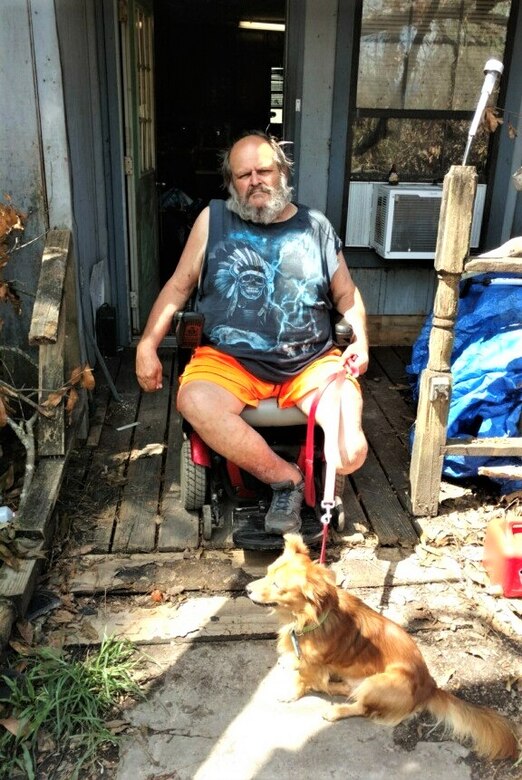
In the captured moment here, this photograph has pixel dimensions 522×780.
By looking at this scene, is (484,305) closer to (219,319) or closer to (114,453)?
(219,319)

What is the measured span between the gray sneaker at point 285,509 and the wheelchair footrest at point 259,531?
0.13 ft

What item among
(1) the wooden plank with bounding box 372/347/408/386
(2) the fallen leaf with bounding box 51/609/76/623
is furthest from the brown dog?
(1) the wooden plank with bounding box 372/347/408/386

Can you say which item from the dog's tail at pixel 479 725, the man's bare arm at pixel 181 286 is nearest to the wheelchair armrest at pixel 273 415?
the man's bare arm at pixel 181 286

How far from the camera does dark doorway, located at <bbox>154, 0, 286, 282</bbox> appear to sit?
29.8 feet

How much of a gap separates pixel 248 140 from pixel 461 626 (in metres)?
2.04

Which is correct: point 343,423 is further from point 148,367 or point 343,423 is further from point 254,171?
point 254,171

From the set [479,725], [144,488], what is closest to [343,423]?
[144,488]

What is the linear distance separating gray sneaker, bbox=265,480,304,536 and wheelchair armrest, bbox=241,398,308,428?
0.26 m

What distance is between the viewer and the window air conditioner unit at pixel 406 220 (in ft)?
14.4

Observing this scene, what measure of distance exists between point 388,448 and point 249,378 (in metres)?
1.07

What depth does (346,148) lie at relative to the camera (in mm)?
4512

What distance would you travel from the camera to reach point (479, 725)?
185cm

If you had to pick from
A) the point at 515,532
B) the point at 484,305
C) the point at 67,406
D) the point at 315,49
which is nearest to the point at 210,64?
the point at 315,49

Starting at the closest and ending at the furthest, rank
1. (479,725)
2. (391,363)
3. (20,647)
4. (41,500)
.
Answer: (479,725) < (20,647) < (41,500) < (391,363)
